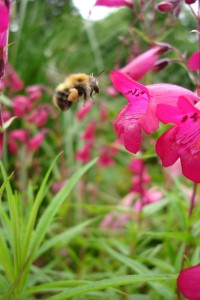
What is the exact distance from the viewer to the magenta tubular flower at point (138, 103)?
0.81 metres

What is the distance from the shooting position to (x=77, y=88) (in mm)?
1365

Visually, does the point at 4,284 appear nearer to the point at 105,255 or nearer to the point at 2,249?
the point at 2,249

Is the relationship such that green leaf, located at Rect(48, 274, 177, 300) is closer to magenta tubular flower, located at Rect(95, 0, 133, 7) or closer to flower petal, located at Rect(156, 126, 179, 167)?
flower petal, located at Rect(156, 126, 179, 167)

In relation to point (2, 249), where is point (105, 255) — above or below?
below

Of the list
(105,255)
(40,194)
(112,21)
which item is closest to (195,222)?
(40,194)

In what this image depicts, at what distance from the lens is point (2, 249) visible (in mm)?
923

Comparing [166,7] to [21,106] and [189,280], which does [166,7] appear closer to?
[189,280]

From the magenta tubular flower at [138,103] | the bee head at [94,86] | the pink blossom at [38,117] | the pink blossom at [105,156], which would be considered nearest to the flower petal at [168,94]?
the magenta tubular flower at [138,103]

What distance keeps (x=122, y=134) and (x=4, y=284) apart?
39cm

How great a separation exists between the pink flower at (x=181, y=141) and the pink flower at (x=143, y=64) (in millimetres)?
495

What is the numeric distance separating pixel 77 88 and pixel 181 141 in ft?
1.97

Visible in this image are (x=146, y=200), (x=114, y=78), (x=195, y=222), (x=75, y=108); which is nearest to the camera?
(x=114, y=78)

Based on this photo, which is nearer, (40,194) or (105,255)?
(40,194)

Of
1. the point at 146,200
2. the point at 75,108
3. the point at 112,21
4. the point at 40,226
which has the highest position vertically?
the point at 40,226
